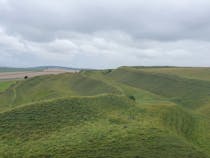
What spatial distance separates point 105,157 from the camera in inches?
1427

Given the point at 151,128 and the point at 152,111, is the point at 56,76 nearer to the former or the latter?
the point at 152,111

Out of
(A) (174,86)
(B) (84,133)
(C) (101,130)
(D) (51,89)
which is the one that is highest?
(A) (174,86)

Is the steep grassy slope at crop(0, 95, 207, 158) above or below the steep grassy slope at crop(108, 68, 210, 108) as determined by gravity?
below

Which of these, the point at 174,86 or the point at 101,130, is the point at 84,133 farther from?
the point at 174,86

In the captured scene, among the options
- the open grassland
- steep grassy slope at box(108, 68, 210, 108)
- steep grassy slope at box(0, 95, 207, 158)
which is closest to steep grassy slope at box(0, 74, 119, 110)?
steep grassy slope at box(108, 68, 210, 108)

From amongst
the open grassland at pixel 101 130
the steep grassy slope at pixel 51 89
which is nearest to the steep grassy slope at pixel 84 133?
the open grassland at pixel 101 130

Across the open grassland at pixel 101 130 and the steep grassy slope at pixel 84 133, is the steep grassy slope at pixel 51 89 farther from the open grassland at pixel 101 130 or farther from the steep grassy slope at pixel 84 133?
the steep grassy slope at pixel 84 133

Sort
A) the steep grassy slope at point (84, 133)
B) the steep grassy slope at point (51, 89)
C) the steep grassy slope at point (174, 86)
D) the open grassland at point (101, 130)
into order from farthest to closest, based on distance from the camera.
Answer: the steep grassy slope at point (51, 89) < the steep grassy slope at point (174, 86) < the open grassland at point (101, 130) < the steep grassy slope at point (84, 133)

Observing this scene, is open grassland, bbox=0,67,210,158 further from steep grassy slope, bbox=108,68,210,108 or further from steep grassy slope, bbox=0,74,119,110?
steep grassy slope, bbox=0,74,119,110

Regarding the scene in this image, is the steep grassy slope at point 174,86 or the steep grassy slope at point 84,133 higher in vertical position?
the steep grassy slope at point 174,86

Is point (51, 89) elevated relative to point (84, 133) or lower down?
elevated

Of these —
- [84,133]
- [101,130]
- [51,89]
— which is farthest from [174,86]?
[84,133]

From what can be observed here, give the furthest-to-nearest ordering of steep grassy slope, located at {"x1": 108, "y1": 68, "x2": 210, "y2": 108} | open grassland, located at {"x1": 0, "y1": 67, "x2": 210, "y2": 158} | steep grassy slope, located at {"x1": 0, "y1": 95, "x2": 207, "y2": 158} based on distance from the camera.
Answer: steep grassy slope, located at {"x1": 108, "y1": 68, "x2": 210, "y2": 108} → open grassland, located at {"x1": 0, "y1": 67, "x2": 210, "y2": 158} → steep grassy slope, located at {"x1": 0, "y1": 95, "x2": 207, "y2": 158}

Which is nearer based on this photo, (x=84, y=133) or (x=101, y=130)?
(x=84, y=133)
